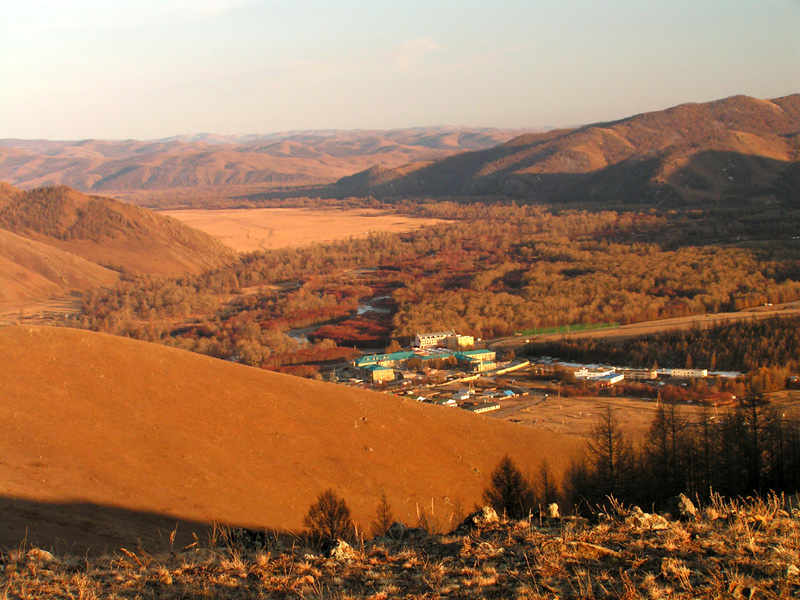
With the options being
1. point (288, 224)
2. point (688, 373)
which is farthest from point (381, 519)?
point (288, 224)

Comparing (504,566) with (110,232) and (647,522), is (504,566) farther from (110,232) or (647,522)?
(110,232)

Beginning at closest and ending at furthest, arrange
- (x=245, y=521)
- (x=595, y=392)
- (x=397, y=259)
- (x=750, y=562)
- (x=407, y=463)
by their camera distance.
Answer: (x=750, y=562), (x=245, y=521), (x=407, y=463), (x=595, y=392), (x=397, y=259)

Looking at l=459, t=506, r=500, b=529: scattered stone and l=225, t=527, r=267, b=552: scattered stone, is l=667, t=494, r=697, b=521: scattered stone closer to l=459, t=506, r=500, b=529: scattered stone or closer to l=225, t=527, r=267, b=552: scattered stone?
l=459, t=506, r=500, b=529: scattered stone

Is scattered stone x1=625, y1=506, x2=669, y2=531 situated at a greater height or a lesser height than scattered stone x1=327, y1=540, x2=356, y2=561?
greater

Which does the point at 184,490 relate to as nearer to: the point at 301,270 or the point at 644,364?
the point at 644,364

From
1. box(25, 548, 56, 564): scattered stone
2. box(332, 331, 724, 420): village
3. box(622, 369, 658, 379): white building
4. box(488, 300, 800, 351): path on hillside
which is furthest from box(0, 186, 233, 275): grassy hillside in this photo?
box(25, 548, 56, 564): scattered stone

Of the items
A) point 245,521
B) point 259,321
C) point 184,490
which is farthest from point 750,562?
point 259,321
